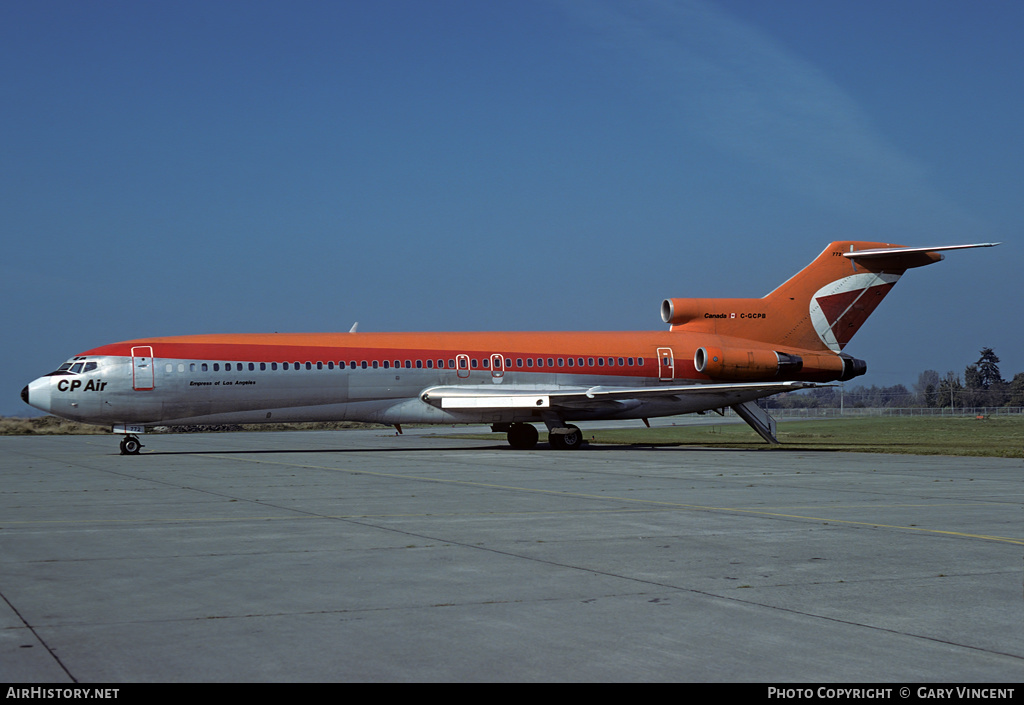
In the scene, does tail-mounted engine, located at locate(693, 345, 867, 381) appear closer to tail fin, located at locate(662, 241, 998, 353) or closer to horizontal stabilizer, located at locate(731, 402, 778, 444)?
tail fin, located at locate(662, 241, 998, 353)

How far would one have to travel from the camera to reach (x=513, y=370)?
3356 cm

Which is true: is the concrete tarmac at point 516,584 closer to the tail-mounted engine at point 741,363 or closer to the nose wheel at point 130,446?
the nose wheel at point 130,446

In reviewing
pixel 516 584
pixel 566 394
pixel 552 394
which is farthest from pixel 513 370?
pixel 516 584

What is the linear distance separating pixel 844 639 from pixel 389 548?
5.21 m

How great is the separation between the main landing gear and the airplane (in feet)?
0.16

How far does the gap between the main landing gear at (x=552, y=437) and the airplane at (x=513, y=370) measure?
0.16 feet

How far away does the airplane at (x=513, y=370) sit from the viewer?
100 ft

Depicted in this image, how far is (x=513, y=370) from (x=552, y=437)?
8.40 ft

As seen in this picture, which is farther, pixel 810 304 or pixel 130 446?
pixel 810 304

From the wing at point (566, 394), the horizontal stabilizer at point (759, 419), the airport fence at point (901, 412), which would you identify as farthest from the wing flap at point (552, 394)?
the airport fence at point (901, 412)

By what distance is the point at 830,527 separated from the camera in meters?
11.7

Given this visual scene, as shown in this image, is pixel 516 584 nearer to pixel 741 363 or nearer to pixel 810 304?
pixel 741 363

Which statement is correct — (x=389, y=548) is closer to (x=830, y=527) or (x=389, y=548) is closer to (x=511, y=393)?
(x=830, y=527)
